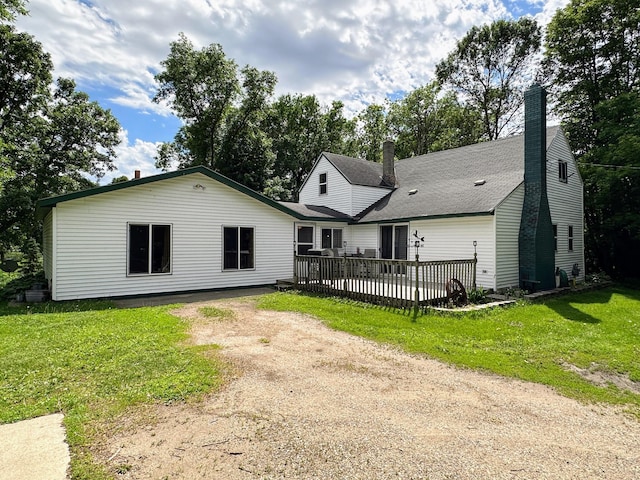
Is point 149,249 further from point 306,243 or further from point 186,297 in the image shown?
point 306,243

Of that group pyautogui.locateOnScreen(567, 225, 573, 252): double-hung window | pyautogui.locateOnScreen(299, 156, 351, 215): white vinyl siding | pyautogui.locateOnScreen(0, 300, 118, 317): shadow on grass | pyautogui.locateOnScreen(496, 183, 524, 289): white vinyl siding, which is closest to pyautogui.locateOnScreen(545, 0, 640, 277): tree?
pyautogui.locateOnScreen(567, 225, 573, 252): double-hung window

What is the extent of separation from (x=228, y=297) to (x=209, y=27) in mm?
10339

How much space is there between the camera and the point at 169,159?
32.4 m

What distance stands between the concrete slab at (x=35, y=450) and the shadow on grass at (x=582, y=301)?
386 inches

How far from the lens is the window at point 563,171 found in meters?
14.4

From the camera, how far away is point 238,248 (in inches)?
489

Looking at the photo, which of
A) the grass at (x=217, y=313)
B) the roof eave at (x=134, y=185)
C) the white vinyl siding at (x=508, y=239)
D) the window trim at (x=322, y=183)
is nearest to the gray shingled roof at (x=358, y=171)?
the window trim at (x=322, y=183)

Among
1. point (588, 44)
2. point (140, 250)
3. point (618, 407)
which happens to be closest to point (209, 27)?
point (140, 250)

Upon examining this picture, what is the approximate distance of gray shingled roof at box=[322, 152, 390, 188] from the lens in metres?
17.6

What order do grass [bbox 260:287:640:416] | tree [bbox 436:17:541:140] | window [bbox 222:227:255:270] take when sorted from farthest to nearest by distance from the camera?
tree [bbox 436:17:541:140], window [bbox 222:227:255:270], grass [bbox 260:287:640:416]

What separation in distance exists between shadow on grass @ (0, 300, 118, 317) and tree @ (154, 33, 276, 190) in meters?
18.5

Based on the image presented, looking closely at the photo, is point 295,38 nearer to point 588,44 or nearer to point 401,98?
point 588,44

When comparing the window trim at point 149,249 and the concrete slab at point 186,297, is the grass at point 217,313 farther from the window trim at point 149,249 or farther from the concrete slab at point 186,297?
the window trim at point 149,249

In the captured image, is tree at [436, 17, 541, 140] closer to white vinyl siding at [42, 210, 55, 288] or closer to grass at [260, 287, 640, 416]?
grass at [260, 287, 640, 416]
